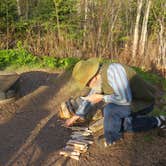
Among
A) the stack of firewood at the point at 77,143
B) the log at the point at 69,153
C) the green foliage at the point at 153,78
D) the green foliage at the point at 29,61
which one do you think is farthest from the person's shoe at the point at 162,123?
the green foliage at the point at 29,61

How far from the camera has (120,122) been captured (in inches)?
187

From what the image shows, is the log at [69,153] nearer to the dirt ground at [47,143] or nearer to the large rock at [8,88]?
the dirt ground at [47,143]

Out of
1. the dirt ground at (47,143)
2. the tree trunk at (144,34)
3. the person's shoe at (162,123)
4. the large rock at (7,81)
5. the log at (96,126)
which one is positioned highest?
the tree trunk at (144,34)

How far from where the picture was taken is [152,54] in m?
8.70

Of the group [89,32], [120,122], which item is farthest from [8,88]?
[89,32]

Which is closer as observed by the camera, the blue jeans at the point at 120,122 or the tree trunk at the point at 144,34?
the blue jeans at the point at 120,122

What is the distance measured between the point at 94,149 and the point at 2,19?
21.4 feet

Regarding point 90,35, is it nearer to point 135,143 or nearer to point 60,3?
point 60,3

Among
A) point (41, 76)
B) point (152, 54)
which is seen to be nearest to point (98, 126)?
point (41, 76)

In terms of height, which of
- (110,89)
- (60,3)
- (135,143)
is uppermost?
(60,3)

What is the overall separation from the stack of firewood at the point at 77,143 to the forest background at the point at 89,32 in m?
3.59

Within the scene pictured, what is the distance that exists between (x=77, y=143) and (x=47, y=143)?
16.7 inches

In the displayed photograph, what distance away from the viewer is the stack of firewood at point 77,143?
4434 mm

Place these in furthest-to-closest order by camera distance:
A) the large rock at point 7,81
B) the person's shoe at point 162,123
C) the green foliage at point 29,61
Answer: the green foliage at point 29,61, the large rock at point 7,81, the person's shoe at point 162,123
